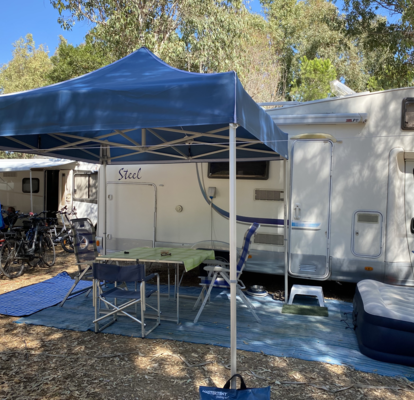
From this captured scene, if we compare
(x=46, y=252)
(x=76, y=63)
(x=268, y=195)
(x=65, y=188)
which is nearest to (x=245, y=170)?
(x=268, y=195)

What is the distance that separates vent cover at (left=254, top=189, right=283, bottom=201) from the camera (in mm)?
5309

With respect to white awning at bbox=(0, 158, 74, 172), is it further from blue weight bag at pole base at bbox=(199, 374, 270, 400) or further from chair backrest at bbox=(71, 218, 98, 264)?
blue weight bag at pole base at bbox=(199, 374, 270, 400)

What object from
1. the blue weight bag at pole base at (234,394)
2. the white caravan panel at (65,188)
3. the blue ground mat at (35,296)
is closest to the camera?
the blue weight bag at pole base at (234,394)

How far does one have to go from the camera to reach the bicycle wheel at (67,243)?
9.32 metres

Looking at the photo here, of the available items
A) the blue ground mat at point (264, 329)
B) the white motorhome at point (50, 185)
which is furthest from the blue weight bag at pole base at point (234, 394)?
the white motorhome at point (50, 185)

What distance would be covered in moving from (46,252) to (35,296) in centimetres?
331

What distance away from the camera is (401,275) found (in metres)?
4.75

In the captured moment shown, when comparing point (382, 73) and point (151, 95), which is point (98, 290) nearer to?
point (151, 95)

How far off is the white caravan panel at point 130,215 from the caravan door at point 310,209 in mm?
2106

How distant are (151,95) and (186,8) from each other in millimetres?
10222

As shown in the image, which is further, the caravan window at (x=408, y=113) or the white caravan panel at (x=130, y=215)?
the white caravan panel at (x=130, y=215)

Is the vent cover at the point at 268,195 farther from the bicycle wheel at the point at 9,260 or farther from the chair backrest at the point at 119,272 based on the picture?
the bicycle wheel at the point at 9,260

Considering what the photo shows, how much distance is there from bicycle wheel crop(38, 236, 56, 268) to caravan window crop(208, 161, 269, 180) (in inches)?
152

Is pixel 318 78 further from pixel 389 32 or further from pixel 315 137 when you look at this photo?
pixel 315 137
